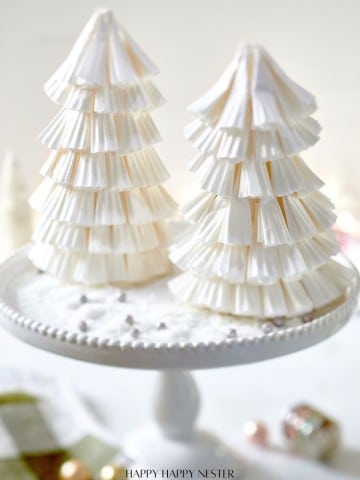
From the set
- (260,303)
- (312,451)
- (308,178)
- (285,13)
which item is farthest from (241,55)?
(285,13)

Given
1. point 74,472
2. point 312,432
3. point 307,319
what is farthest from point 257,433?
point 307,319

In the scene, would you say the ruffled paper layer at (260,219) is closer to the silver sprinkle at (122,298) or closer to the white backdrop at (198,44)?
the silver sprinkle at (122,298)

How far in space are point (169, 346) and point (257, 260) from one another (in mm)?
179

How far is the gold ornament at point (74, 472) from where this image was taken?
1413 millimetres

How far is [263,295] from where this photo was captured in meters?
1.12

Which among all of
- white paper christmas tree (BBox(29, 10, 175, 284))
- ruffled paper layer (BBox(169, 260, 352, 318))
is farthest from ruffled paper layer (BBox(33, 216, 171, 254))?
ruffled paper layer (BBox(169, 260, 352, 318))

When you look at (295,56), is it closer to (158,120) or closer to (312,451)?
(158,120)

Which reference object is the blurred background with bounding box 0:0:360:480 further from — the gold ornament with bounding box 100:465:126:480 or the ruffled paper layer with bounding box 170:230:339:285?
the ruffled paper layer with bounding box 170:230:339:285

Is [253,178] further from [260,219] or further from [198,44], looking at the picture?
[198,44]

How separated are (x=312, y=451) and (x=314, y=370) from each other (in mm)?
369

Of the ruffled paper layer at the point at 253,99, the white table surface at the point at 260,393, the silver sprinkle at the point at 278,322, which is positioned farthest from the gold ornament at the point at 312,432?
the ruffled paper layer at the point at 253,99

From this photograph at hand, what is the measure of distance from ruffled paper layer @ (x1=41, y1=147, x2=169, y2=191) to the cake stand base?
37cm

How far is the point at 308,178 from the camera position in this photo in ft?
3.67

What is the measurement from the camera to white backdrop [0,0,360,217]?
210 centimetres
